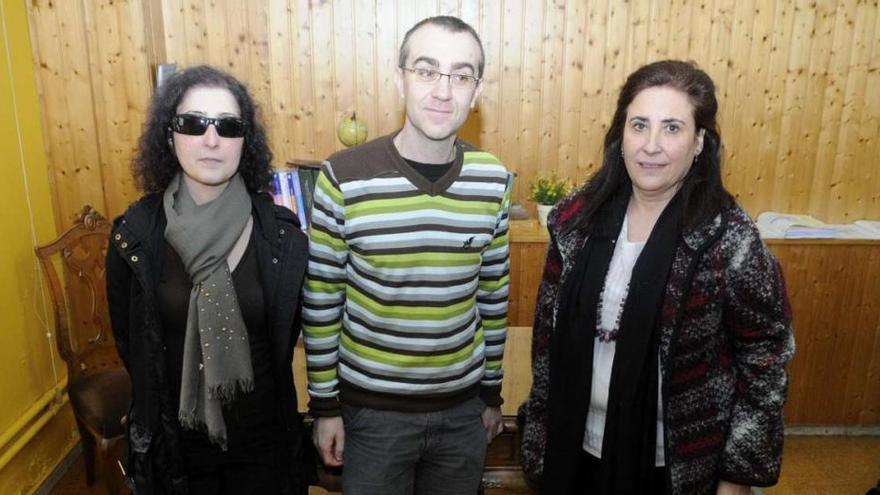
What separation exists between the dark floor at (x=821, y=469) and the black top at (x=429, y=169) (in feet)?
5.71

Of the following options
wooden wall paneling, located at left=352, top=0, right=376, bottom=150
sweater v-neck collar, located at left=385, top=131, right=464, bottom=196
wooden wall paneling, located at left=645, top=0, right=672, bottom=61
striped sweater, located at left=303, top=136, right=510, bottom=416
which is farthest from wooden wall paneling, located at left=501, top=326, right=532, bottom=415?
wooden wall paneling, located at left=645, top=0, right=672, bottom=61

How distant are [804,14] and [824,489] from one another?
91.8 inches

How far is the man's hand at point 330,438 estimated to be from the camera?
1489 mm

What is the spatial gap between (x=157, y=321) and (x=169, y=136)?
0.45m

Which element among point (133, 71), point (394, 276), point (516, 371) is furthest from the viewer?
point (133, 71)

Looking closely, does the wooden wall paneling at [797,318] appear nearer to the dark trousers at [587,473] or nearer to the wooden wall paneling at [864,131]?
the wooden wall paneling at [864,131]

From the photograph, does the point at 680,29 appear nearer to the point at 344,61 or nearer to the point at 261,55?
the point at 344,61

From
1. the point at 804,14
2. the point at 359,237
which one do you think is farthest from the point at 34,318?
the point at 804,14

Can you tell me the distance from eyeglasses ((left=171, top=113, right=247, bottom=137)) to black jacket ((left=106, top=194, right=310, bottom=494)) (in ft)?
0.62

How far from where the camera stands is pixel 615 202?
144cm

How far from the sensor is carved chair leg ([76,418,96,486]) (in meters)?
2.48

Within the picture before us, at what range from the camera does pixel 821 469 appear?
9.56 ft

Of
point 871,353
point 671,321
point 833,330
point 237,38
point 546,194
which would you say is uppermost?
point 237,38

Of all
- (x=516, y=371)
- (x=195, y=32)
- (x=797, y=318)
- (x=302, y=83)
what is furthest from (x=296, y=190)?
(x=797, y=318)
